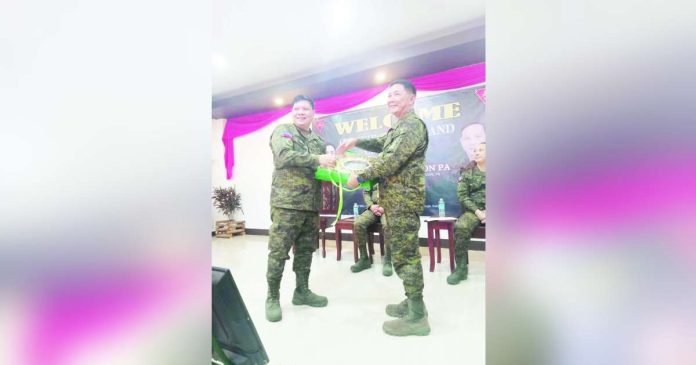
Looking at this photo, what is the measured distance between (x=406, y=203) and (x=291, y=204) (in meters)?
0.71

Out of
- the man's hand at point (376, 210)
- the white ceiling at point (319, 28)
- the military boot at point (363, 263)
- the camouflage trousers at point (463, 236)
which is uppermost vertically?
the white ceiling at point (319, 28)

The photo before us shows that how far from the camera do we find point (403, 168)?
5.33ft

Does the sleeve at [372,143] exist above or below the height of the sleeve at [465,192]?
above

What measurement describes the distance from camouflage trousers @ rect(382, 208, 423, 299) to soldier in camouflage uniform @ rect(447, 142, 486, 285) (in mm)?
1002

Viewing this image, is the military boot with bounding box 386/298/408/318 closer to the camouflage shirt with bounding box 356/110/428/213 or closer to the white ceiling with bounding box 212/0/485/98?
the camouflage shirt with bounding box 356/110/428/213

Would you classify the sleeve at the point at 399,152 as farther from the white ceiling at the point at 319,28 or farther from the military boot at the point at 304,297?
the white ceiling at the point at 319,28

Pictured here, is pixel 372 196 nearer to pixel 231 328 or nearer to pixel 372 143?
pixel 372 143

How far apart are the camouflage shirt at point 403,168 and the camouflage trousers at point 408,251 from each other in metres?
0.06

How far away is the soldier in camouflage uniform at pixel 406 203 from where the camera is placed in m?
1.57

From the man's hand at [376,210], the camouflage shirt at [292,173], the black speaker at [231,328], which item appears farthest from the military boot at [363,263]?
the black speaker at [231,328]
